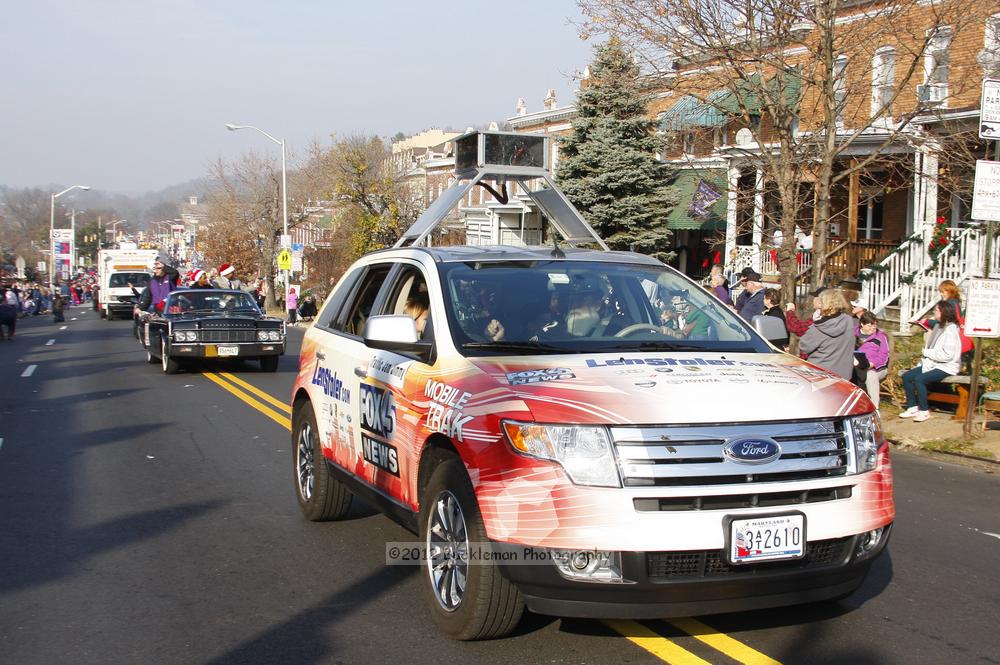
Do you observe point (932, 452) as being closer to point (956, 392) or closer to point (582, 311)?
point (956, 392)

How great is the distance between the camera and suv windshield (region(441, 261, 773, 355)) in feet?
17.0

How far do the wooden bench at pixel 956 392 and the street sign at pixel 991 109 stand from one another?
2810mm

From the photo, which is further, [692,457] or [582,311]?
[582,311]

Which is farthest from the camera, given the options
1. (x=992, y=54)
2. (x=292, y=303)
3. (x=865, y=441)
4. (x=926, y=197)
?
(x=292, y=303)

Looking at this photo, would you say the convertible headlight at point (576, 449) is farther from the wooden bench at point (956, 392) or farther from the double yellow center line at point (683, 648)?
the wooden bench at point (956, 392)

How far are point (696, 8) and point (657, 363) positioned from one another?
11.1 metres

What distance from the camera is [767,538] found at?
4094 millimetres

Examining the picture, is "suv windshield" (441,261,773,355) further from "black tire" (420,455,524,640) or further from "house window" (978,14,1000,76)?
"house window" (978,14,1000,76)

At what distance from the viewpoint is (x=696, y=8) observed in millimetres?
14516

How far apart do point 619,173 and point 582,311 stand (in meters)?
25.8

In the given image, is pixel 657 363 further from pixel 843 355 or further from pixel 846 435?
pixel 843 355

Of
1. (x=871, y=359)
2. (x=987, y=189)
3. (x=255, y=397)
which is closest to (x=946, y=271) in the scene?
(x=871, y=359)

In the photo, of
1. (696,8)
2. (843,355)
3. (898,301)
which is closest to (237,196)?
(898,301)

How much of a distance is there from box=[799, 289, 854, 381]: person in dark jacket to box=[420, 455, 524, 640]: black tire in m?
7.22
